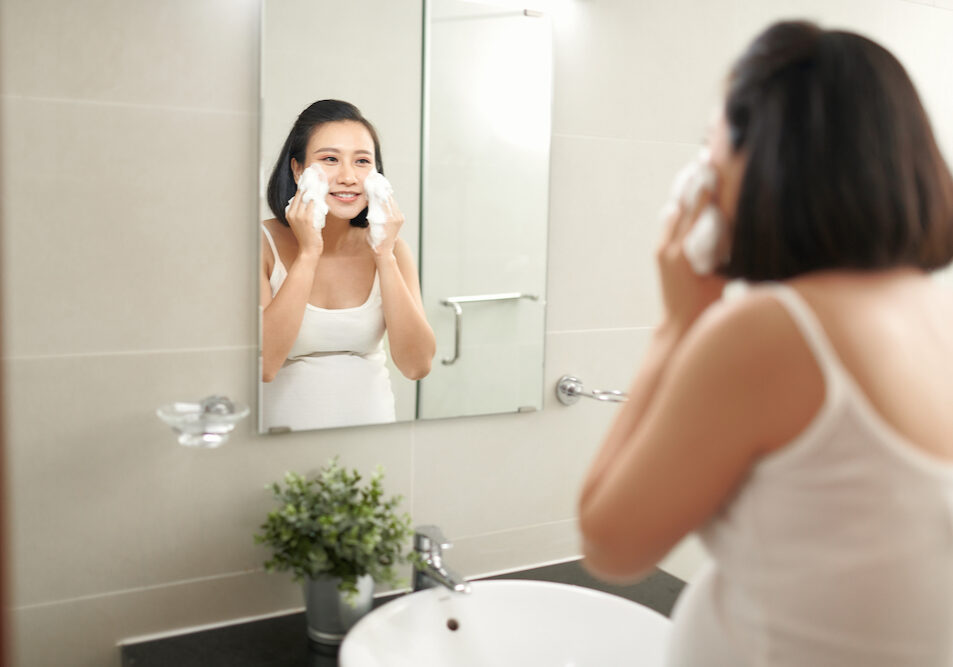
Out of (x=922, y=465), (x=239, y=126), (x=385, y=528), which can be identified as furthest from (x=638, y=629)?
(x=239, y=126)

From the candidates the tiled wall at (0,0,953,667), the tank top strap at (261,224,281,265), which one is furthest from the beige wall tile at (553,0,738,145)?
the tank top strap at (261,224,281,265)

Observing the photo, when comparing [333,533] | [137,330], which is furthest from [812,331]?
[137,330]

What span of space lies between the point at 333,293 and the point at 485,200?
312 mm

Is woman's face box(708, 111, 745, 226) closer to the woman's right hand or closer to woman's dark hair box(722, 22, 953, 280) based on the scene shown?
woman's dark hair box(722, 22, 953, 280)

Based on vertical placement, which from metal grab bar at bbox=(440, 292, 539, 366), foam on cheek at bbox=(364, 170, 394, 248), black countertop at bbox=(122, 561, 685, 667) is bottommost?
black countertop at bbox=(122, 561, 685, 667)

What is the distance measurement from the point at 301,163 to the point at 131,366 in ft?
1.27

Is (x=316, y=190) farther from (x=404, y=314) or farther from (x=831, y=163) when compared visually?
(x=831, y=163)

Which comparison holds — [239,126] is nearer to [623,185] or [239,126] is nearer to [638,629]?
[623,185]

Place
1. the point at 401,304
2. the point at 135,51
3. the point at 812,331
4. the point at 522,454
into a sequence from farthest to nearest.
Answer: the point at 522,454 < the point at 401,304 < the point at 135,51 < the point at 812,331

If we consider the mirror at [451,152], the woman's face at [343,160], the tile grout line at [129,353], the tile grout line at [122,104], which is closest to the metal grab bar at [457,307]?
the mirror at [451,152]

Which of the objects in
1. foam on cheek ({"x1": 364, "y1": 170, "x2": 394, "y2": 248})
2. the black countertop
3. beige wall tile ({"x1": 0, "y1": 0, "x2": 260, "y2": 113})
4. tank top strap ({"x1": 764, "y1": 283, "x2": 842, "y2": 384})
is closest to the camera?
tank top strap ({"x1": 764, "y1": 283, "x2": 842, "y2": 384})

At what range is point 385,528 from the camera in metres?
1.29

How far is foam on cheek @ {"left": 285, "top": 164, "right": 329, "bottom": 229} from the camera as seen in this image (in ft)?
4.36

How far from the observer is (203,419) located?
123 centimetres
